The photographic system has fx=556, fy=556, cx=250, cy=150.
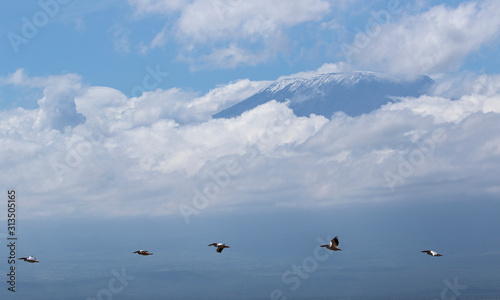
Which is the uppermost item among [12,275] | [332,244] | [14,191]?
[14,191]

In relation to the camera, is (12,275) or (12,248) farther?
(12,275)

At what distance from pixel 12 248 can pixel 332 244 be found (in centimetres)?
5999

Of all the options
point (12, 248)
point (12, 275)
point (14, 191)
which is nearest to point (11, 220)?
point (14, 191)

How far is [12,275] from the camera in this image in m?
105

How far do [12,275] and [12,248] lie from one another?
17.0m

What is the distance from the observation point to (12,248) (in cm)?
9069

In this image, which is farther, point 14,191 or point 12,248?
point 12,248

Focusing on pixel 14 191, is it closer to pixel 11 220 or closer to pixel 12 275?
pixel 11 220

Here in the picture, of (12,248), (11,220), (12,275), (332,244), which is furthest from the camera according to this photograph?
(12,275)

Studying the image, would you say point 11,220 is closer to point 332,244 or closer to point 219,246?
point 219,246

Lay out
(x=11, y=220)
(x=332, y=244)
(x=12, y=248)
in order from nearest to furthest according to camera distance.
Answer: (x=332, y=244)
(x=11, y=220)
(x=12, y=248)

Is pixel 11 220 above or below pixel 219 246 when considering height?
above

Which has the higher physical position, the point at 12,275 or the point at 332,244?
the point at 12,275

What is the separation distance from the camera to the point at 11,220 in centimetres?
8075
